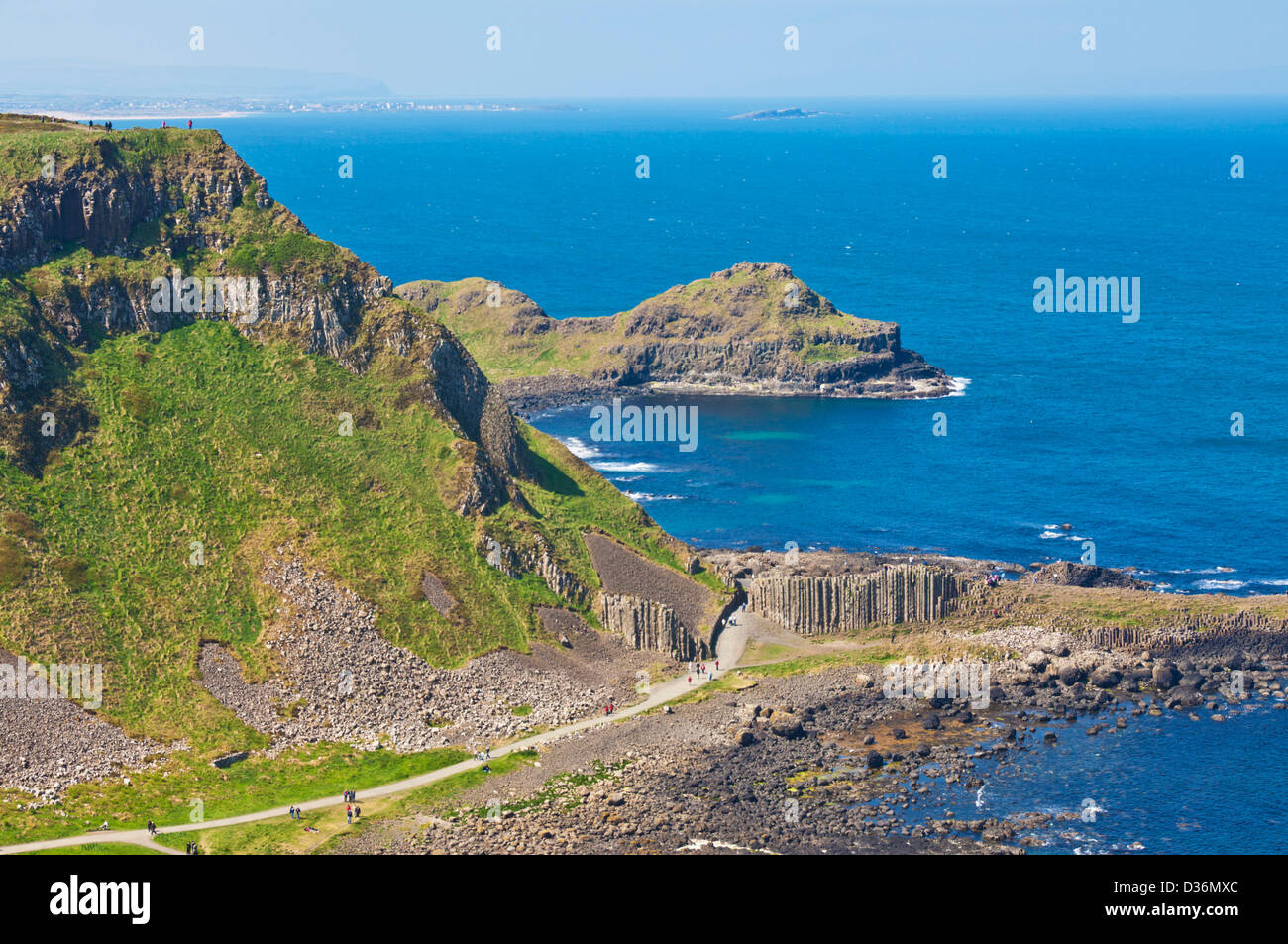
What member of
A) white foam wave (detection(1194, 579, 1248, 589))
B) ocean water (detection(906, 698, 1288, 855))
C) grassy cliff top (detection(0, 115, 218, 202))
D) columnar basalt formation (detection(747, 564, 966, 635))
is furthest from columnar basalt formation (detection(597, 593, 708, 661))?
grassy cliff top (detection(0, 115, 218, 202))

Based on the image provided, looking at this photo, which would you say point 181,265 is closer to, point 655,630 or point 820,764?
point 655,630

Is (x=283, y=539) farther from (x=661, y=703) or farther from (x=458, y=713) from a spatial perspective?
(x=661, y=703)

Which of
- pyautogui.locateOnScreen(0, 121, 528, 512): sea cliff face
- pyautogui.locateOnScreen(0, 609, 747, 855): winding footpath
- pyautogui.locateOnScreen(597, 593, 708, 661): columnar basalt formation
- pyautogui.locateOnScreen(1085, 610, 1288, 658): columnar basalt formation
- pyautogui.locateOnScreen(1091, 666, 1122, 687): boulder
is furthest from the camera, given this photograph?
pyautogui.locateOnScreen(0, 121, 528, 512): sea cliff face

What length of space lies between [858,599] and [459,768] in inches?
1664

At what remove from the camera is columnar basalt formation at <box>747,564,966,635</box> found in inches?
5285

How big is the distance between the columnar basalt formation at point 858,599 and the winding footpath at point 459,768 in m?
4.42

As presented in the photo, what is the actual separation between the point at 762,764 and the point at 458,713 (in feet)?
77.6

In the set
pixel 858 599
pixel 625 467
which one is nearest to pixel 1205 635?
pixel 858 599

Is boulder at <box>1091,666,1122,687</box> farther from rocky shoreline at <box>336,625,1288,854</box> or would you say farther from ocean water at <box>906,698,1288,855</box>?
ocean water at <box>906,698,1288,855</box>

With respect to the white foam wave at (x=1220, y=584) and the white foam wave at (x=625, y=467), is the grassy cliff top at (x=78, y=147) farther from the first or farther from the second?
the white foam wave at (x=1220, y=584)

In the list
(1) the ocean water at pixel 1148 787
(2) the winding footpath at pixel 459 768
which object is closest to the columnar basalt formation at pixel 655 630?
(2) the winding footpath at pixel 459 768

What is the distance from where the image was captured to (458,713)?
381ft

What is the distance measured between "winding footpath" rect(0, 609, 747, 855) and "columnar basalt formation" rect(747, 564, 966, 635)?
14.5 feet

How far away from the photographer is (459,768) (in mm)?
109500
